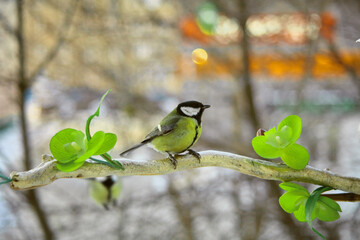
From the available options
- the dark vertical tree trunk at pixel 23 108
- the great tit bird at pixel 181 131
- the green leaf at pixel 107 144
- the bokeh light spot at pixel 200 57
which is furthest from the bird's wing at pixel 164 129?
the dark vertical tree trunk at pixel 23 108

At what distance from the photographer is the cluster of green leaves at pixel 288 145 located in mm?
334

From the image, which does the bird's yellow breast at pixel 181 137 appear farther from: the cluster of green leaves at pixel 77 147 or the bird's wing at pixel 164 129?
the cluster of green leaves at pixel 77 147

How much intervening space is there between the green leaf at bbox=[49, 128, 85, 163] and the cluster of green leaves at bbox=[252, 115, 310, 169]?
158 millimetres

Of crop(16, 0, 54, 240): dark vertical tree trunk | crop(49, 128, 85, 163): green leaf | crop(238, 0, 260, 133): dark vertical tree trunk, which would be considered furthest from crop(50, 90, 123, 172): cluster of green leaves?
crop(238, 0, 260, 133): dark vertical tree trunk

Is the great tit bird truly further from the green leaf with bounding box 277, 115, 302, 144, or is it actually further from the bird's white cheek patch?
the green leaf with bounding box 277, 115, 302, 144

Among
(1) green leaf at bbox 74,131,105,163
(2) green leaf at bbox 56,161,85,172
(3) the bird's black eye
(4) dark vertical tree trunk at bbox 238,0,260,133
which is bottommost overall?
(2) green leaf at bbox 56,161,85,172

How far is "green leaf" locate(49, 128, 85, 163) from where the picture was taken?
299 millimetres

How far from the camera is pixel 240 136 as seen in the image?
4.44 ft

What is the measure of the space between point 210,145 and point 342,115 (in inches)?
18.5

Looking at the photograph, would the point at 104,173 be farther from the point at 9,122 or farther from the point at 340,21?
the point at 9,122

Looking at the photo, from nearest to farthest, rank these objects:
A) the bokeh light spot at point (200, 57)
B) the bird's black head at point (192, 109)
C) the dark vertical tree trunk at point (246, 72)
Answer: the bird's black head at point (192, 109)
the bokeh light spot at point (200, 57)
the dark vertical tree trunk at point (246, 72)

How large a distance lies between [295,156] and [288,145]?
0.05ft

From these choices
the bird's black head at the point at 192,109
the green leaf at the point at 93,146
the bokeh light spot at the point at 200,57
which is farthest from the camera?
the bokeh light spot at the point at 200,57

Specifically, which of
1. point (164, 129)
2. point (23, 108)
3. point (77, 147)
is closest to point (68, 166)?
point (77, 147)
